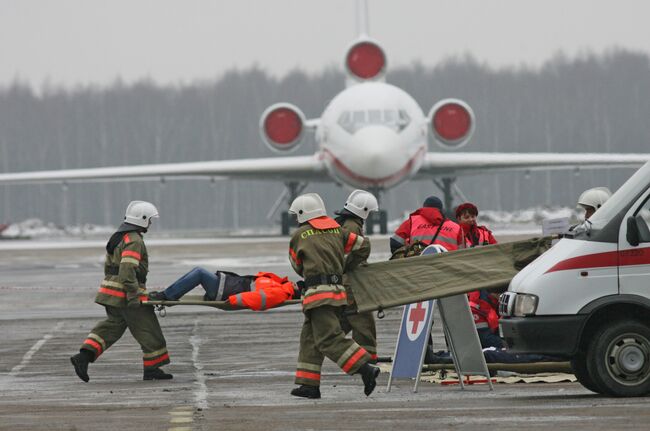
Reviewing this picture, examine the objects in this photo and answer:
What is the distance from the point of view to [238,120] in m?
98.1

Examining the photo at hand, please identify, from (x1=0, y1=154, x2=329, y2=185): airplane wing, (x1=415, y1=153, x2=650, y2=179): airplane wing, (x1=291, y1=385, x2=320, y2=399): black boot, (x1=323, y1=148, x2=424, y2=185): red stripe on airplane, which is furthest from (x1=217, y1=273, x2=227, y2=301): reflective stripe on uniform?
(x1=0, y1=154, x2=329, y2=185): airplane wing

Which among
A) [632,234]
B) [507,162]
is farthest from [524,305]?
[507,162]

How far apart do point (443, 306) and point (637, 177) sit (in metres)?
1.84

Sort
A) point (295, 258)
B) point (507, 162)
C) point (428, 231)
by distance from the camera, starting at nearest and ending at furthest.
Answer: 1. point (295, 258)
2. point (428, 231)
3. point (507, 162)

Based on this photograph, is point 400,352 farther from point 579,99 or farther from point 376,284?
point 579,99

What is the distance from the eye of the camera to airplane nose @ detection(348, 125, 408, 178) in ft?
130

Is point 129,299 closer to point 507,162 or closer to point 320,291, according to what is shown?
point 320,291

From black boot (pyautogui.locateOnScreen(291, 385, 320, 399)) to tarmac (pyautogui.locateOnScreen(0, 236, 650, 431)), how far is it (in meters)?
0.09

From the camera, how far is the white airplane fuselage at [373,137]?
39.9 metres

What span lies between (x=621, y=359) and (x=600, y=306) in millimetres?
403

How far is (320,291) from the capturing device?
428 inches

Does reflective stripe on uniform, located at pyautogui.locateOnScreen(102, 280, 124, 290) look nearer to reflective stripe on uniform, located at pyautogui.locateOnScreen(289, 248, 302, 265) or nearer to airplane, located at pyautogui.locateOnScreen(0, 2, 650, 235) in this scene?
reflective stripe on uniform, located at pyautogui.locateOnScreen(289, 248, 302, 265)

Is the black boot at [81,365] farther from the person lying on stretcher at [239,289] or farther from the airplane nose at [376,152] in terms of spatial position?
the airplane nose at [376,152]

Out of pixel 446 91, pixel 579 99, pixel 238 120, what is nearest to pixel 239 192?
pixel 238 120
